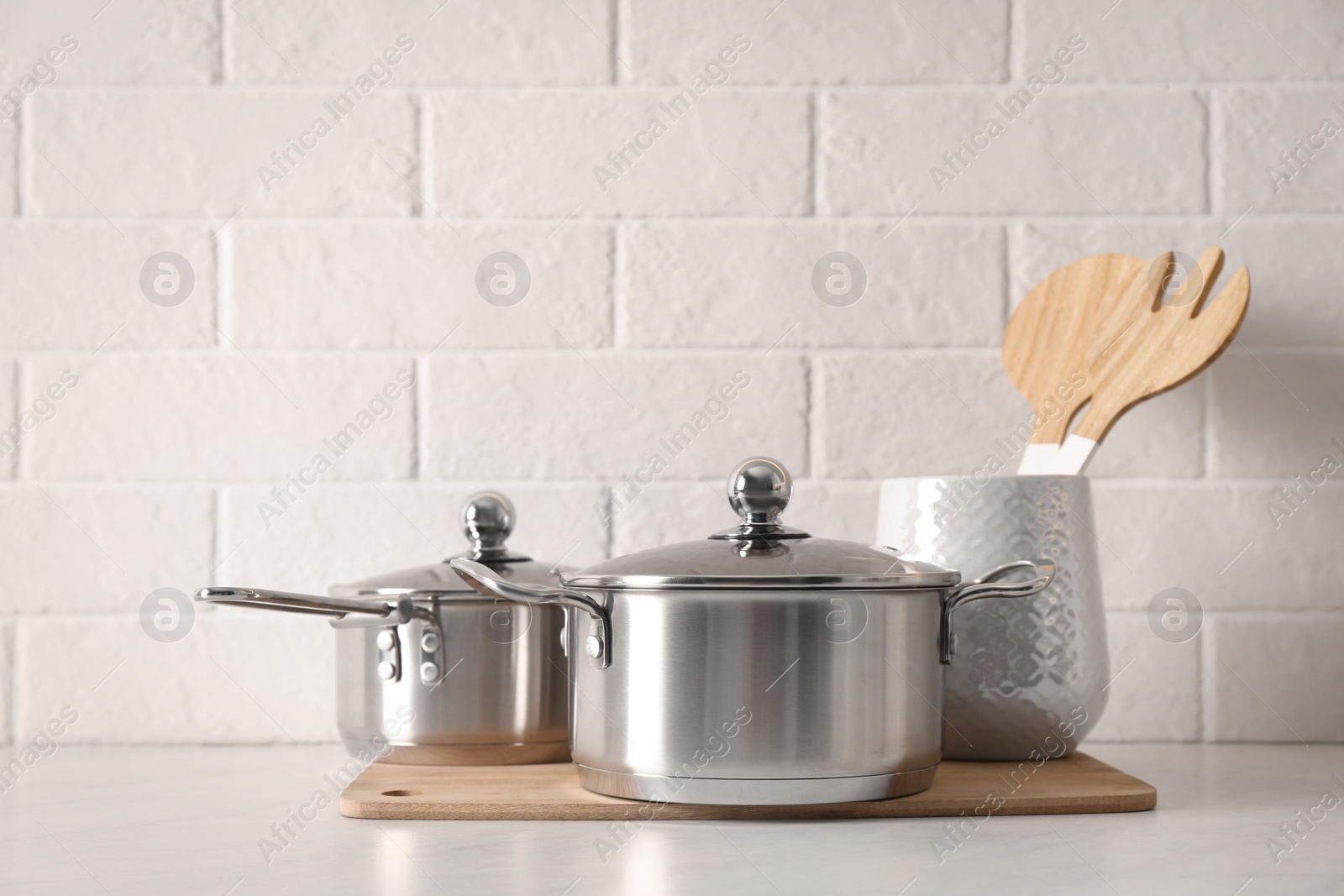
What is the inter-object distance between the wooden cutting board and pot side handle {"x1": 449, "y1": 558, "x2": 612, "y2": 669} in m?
0.09

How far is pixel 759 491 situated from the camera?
0.67 metres

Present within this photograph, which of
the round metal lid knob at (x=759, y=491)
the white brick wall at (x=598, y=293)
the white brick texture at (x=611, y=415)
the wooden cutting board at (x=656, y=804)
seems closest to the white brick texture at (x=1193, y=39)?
the white brick wall at (x=598, y=293)

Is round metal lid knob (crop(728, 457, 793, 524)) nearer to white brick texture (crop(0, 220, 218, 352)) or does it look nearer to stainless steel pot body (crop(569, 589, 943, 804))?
stainless steel pot body (crop(569, 589, 943, 804))

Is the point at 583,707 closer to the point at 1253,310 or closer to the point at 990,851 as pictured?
the point at 990,851

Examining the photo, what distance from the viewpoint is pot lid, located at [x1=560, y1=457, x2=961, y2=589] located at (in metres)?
0.60


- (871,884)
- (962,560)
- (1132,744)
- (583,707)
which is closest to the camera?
(871,884)

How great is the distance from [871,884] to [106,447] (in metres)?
0.72

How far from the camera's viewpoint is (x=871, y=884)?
0.52 meters

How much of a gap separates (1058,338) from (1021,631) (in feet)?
0.80

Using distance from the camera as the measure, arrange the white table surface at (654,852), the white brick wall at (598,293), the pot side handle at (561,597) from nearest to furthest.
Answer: the white table surface at (654,852) < the pot side handle at (561,597) < the white brick wall at (598,293)

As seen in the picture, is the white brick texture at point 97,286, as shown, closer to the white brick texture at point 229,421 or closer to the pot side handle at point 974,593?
the white brick texture at point 229,421

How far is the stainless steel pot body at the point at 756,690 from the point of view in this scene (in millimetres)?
595

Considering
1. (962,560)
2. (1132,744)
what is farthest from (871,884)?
(1132,744)

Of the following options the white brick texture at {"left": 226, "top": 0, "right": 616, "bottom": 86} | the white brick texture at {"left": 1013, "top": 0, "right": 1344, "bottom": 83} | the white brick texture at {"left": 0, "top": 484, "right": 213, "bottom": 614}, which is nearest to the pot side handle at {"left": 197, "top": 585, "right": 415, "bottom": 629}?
the white brick texture at {"left": 0, "top": 484, "right": 213, "bottom": 614}
